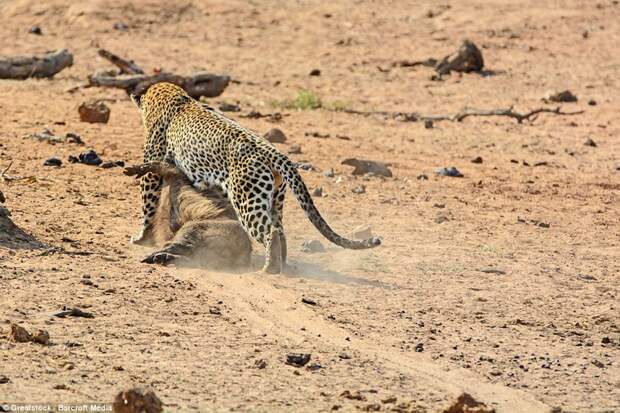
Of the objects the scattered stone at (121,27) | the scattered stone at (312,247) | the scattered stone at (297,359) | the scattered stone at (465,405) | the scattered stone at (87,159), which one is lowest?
the scattered stone at (312,247)

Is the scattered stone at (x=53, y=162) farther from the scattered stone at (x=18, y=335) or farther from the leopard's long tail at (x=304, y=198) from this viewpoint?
the scattered stone at (x=18, y=335)

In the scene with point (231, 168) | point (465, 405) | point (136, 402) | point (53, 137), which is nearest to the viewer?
point (136, 402)

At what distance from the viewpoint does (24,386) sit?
24.0ft

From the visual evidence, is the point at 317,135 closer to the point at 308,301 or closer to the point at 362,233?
the point at 362,233

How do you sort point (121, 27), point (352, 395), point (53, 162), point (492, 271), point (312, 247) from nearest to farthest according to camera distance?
point (352, 395) < point (492, 271) < point (312, 247) < point (53, 162) < point (121, 27)

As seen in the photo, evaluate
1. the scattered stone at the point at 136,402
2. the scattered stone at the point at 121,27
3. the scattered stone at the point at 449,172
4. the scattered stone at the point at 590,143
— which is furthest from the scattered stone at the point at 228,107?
the scattered stone at the point at 136,402

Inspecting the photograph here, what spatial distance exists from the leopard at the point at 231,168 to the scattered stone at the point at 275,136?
3.90 meters

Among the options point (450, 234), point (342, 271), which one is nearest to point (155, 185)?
point (342, 271)

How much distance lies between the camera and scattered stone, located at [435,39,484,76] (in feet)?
72.8

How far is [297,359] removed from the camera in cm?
827

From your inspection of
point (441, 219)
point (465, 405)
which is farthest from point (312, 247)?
point (465, 405)

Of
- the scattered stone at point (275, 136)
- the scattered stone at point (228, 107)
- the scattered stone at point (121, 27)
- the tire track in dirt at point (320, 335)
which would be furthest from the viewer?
the scattered stone at point (121, 27)

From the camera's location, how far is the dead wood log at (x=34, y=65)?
62.6 feet

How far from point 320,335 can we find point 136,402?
2.47 metres
